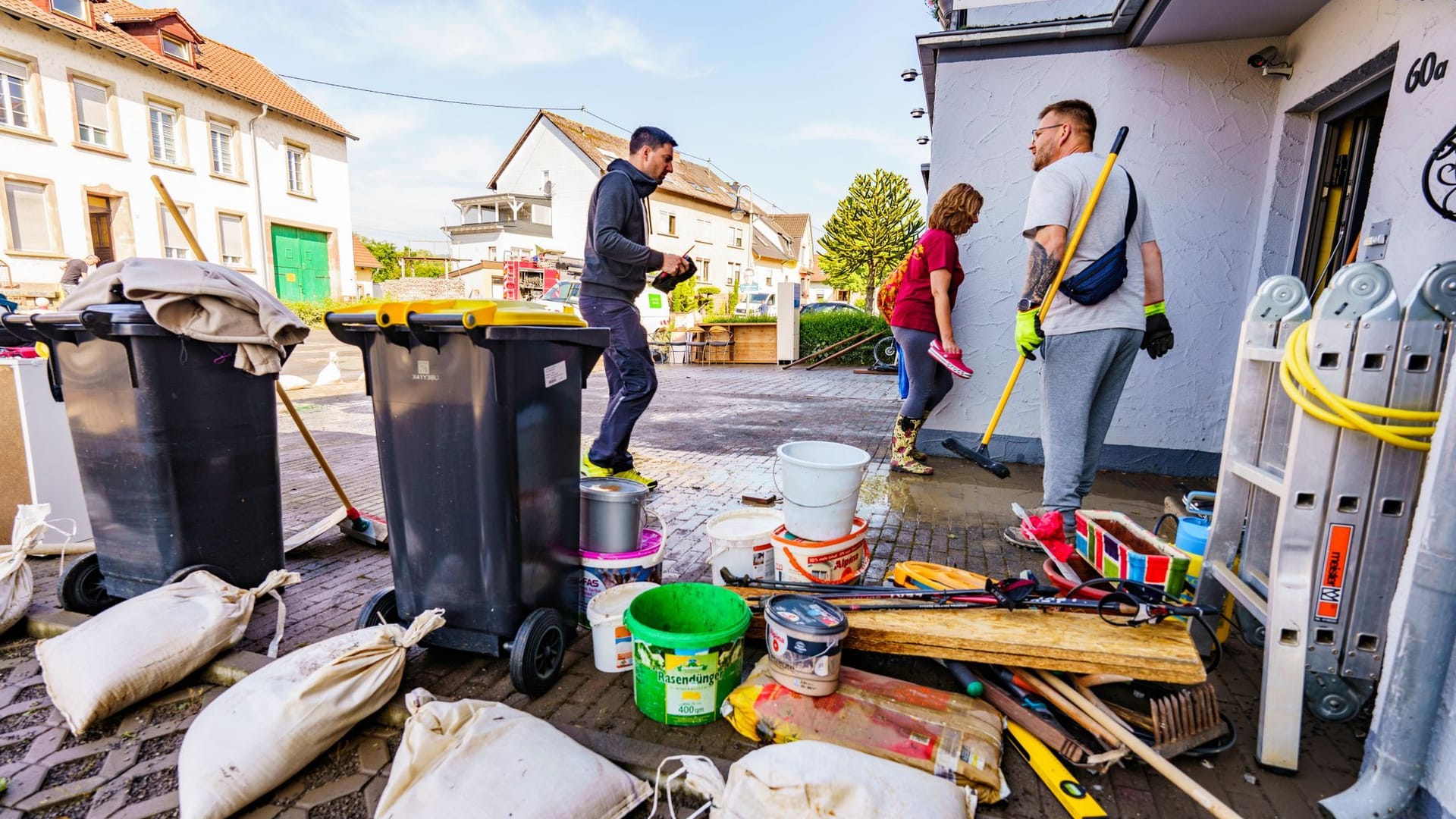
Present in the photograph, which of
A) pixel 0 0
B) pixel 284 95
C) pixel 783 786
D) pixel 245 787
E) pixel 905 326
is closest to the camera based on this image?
pixel 783 786

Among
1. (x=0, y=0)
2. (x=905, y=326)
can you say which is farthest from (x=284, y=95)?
Result: (x=905, y=326)

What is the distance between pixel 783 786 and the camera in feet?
4.70

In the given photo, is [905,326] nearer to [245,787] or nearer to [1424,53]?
[1424,53]

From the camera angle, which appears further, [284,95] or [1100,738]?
[284,95]

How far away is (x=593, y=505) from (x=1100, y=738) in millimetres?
1834

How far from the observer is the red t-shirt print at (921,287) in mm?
4633

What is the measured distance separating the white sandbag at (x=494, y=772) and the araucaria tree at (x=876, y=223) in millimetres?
37164

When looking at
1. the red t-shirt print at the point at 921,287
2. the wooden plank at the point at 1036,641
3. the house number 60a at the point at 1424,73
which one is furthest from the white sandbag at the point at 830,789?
the house number 60a at the point at 1424,73

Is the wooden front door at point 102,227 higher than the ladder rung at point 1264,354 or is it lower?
higher

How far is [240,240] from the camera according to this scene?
23.1 m

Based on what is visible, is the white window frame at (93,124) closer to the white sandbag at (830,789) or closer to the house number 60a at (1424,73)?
the white sandbag at (830,789)

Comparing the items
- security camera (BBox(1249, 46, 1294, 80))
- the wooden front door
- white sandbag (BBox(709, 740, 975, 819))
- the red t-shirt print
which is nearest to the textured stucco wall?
security camera (BBox(1249, 46, 1294, 80))

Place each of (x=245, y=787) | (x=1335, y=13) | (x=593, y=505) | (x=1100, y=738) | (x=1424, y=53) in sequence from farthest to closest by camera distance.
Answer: (x=1335, y=13), (x=1424, y=53), (x=593, y=505), (x=1100, y=738), (x=245, y=787)

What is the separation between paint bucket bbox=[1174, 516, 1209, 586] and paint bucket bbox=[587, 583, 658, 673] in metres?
2.14
